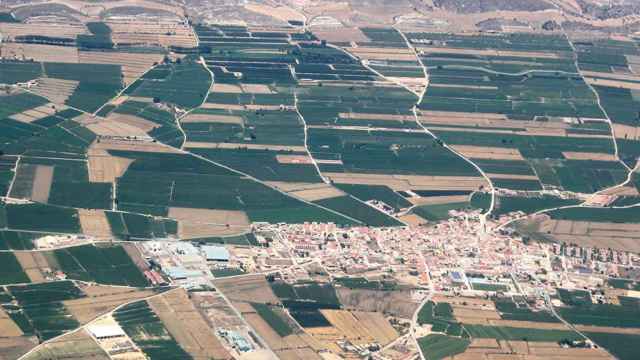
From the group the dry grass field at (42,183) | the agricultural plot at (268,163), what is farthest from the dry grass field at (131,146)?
the dry grass field at (42,183)

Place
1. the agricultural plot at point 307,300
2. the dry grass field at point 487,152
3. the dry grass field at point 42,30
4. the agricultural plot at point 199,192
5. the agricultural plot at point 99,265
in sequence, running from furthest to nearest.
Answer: the dry grass field at point 42,30 → the dry grass field at point 487,152 → the agricultural plot at point 199,192 → the agricultural plot at point 99,265 → the agricultural plot at point 307,300

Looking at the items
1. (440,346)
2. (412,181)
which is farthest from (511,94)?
(440,346)

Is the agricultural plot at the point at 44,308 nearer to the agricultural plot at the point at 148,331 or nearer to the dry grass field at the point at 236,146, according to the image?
the agricultural plot at the point at 148,331

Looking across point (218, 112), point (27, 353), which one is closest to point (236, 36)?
point (218, 112)

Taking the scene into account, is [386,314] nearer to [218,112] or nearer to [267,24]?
[218,112]

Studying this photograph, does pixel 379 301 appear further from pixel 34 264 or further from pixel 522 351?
pixel 34 264

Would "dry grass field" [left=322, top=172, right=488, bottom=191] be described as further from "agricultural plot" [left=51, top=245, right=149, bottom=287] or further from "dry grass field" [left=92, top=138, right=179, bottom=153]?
"agricultural plot" [left=51, top=245, right=149, bottom=287]
